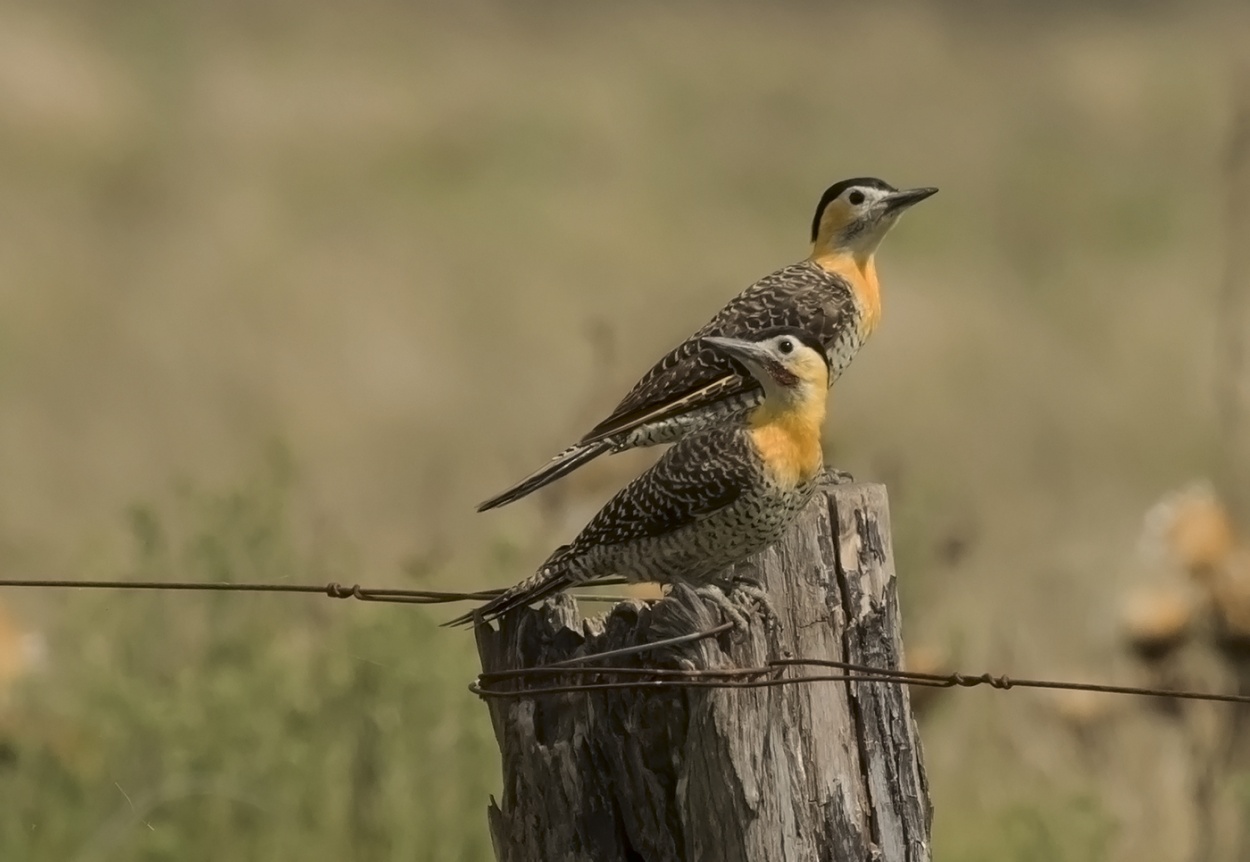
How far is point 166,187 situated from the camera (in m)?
17.5

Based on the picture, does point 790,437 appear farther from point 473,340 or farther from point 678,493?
point 473,340

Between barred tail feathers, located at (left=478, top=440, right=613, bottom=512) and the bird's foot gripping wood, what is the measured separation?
1.23 metres

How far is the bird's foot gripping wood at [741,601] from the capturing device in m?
3.25

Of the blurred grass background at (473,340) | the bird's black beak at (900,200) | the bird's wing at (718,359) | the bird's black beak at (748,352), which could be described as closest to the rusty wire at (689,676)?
the bird's black beak at (748,352)

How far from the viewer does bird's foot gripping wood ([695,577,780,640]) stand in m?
3.25

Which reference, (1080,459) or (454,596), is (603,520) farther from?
(1080,459)

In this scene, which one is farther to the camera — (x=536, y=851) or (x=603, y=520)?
(x=603, y=520)

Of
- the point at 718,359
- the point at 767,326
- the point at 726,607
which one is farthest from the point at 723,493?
the point at 767,326

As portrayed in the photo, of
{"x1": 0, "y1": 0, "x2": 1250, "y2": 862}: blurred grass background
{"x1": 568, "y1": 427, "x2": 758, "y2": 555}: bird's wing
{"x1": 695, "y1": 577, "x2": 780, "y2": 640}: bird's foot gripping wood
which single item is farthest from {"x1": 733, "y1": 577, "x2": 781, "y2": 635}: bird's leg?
{"x1": 0, "y1": 0, "x2": 1250, "y2": 862}: blurred grass background

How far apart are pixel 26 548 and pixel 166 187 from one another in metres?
8.04

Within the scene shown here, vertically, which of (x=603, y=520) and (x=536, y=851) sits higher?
(x=603, y=520)

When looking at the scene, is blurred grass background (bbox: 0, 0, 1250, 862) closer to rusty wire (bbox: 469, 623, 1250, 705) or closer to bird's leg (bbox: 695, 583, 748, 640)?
rusty wire (bbox: 469, 623, 1250, 705)

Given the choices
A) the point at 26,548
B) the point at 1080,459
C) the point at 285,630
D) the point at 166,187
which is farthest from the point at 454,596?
the point at 166,187

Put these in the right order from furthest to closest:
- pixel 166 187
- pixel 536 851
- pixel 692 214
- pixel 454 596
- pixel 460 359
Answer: pixel 692 214
pixel 166 187
pixel 460 359
pixel 454 596
pixel 536 851
